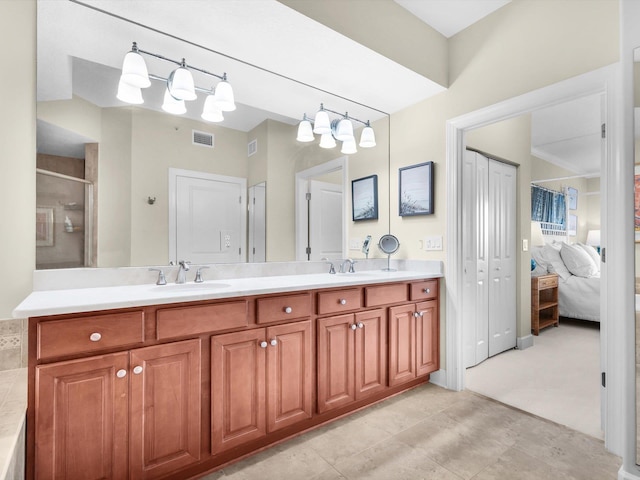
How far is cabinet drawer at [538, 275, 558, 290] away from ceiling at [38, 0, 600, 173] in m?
2.76

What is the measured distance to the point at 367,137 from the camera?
2.95 metres

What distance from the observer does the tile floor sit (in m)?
1.58

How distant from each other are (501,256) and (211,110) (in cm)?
303

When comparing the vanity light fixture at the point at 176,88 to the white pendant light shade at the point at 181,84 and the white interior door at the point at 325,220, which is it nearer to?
the white pendant light shade at the point at 181,84

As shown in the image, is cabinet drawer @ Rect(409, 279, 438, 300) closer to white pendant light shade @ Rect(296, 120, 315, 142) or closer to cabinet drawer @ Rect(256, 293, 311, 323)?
cabinet drawer @ Rect(256, 293, 311, 323)

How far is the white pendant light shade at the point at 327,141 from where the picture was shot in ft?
8.92

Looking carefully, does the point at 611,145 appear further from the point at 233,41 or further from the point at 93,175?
the point at 93,175

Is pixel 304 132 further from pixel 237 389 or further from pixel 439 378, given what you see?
pixel 439 378

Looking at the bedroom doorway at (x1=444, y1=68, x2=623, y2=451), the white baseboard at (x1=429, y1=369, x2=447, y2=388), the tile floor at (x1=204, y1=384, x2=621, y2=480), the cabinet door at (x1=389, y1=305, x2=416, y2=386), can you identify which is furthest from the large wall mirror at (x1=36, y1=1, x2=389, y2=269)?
the white baseboard at (x1=429, y1=369, x2=447, y2=388)

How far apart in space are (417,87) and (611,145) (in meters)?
1.34

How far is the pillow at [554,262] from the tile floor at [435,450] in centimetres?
309

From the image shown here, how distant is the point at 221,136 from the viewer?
2180 mm

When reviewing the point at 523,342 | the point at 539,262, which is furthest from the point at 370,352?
the point at 539,262

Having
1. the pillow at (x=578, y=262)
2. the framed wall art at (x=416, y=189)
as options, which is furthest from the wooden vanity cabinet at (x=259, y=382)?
the pillow at (x=578, y=262)
